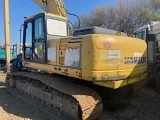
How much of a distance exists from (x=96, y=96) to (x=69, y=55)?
1.05 metres

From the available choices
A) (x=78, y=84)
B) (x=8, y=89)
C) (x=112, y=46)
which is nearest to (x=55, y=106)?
(x=78, y=84)

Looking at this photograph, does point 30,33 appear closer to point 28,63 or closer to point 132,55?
point 28,63

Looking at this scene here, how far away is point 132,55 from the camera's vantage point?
555cm

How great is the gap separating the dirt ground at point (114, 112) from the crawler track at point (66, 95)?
0.41 metres

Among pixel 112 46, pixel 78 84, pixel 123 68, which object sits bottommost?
pixel 78 84

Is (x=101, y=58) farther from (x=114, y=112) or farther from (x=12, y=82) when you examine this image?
Answer: (x=12, y=82)

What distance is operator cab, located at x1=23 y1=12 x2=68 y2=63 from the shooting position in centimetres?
657

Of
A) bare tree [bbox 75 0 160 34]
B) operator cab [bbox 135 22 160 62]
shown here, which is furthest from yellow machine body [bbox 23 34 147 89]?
bare tree [bbox 75 0 160 34]

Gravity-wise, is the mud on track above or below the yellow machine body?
below

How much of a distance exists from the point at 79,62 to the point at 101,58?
51cm

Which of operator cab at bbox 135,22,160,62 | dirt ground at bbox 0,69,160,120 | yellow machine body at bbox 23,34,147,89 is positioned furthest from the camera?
operator cab at bbox 135,22,160,62

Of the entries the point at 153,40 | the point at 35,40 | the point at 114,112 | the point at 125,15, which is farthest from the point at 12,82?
the point at 125,15

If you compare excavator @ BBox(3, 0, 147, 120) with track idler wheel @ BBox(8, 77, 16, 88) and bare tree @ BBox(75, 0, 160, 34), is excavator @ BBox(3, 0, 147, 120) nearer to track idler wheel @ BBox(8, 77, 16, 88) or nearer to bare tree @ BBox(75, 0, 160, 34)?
track idler wheel @ BBox(8, 77, 16, 88)

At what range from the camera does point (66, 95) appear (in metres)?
5.86
